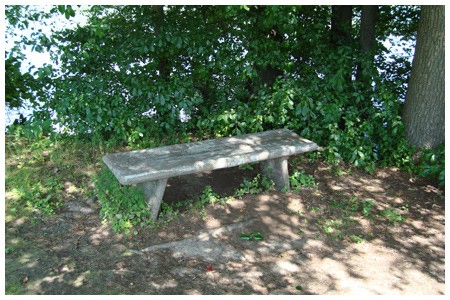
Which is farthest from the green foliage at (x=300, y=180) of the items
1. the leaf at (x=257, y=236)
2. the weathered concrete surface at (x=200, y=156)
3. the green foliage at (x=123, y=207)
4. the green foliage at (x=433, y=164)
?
the green foliage at (x=123, y=207)

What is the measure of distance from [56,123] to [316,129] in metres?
Answer: 3.23

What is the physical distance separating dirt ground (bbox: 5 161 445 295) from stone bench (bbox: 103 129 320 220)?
1.08 ft

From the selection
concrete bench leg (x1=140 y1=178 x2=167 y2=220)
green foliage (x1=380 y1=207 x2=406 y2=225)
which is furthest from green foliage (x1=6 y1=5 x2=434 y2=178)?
concrete bench leg (x1=140 y1=178 x2=167 y2=220)

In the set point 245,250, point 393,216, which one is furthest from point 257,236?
point 393,216

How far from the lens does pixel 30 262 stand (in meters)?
3.74

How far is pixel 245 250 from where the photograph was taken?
4062 mm

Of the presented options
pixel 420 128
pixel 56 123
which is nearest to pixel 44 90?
pixel 56 123

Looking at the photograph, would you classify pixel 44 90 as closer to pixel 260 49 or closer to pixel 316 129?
pixel 260 49

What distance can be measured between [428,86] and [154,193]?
11.4 feet

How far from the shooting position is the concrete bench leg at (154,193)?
4230 millimetres

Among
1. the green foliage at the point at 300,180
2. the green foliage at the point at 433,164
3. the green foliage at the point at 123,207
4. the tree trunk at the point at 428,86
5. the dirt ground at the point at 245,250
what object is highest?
the tree trunk at the point at 428,86

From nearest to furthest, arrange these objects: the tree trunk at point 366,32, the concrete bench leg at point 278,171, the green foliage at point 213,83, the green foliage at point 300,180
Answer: the concrete bench leg at point 278,171, the green foliage at point 300,180, the green foliage at point 213,83, the tree trunk at point 366,32

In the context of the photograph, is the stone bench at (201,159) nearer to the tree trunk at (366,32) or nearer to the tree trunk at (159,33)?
the tree trunk at (366,32)

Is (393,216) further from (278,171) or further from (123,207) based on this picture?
(123,207)
